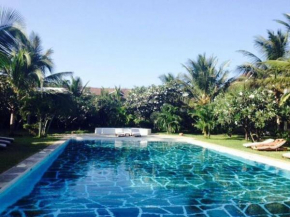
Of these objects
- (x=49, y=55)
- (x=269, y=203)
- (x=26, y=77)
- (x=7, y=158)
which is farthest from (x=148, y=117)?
(x=269, y=203)

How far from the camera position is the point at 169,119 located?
25.9 metres

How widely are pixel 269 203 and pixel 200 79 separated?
2113 centimetres

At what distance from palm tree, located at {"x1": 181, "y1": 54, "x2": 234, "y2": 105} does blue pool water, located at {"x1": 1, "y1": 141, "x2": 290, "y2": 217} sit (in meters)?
15.4

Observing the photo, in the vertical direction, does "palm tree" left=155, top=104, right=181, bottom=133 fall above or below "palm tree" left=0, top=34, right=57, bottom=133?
below

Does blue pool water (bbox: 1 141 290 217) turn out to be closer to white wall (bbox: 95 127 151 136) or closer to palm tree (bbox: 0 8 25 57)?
palm tree (bbox: 0 8 25 57)

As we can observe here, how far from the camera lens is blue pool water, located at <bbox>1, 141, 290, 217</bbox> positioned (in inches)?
227

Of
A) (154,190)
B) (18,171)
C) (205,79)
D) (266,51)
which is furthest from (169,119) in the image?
(18,171)

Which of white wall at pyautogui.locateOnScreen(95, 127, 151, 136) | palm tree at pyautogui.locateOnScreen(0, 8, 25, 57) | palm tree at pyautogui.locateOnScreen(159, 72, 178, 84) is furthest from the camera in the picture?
palm tree at pyautogui.locateOnScreen(159, 72, 178, 84)

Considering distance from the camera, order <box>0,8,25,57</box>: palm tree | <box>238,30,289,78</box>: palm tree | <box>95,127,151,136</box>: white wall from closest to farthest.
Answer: <box>0,8,25,57</box>: palm tree
<box>238,30,289,78</box>: palm tree
<box>95,127,151,136</box>: white wall

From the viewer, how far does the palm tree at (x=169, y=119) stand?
25916 mm

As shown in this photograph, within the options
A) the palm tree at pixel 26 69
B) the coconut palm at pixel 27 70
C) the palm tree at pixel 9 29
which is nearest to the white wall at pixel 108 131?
the coconut palm at pixel 27 70

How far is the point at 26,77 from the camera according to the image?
1862cm

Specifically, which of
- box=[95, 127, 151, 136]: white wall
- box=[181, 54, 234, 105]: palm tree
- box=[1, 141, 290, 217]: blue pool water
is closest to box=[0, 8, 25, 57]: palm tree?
box=[1, 141, 290, 217]: blue pool water

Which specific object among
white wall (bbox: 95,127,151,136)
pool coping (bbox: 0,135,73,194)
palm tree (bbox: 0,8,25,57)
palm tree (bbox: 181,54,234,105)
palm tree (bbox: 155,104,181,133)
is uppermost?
palm tree (bbox: 181,54,234,105)
